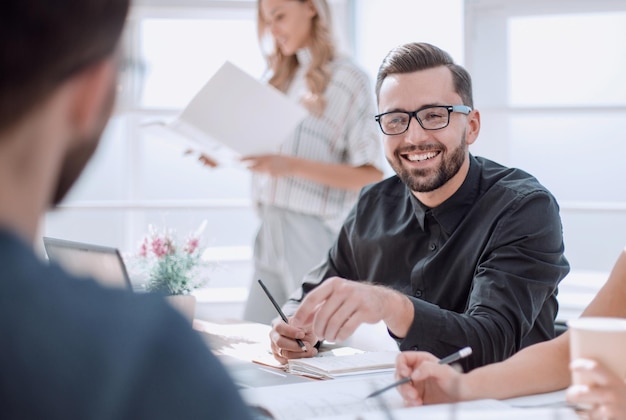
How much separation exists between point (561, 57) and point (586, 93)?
20 cm

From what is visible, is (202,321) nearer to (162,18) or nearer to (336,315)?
(336,315)

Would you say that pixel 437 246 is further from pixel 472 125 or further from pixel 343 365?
pixel 343 365

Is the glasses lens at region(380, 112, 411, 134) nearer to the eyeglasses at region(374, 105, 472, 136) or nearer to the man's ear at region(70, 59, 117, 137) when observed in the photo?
the eyeglasses at region(374, 105, 472, 136)

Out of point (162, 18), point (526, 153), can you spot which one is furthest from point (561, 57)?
point (162, 18)

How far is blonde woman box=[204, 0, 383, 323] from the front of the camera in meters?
Answer: 2.98

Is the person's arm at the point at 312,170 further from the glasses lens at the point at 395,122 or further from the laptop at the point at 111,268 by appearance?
the laptop at the point at 111,268

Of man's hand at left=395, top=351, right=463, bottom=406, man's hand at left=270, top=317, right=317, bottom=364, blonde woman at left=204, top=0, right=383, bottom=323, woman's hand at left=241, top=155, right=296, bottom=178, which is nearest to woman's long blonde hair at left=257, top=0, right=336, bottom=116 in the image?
blonde woman at left=204, top=0, right=383, bottom=323

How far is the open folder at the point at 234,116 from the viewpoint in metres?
2.74

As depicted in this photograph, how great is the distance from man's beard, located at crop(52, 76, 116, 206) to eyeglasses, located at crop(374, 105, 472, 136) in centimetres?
149

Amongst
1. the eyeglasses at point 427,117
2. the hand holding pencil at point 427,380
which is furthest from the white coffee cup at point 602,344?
the eyeglasses at point 427,117

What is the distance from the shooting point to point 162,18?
175 inches

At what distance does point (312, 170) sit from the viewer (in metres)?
2.97

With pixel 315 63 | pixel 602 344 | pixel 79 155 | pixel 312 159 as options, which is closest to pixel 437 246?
pixel 602 344

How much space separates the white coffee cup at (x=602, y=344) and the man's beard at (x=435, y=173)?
99 cm
